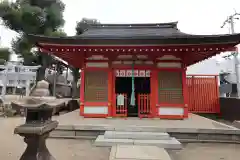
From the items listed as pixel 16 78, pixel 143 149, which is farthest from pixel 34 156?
pixel 16 78

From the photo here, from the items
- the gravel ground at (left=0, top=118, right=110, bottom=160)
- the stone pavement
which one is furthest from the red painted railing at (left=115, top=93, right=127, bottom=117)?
the gravel ground at (left=0, top=118, right=110, bottom=160)

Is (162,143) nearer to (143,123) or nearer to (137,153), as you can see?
(137,153)

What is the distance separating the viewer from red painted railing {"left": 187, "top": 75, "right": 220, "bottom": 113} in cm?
1069

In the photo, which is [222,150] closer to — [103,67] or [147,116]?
[147,116]

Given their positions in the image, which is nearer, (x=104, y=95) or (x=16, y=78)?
(x=104, y=95)

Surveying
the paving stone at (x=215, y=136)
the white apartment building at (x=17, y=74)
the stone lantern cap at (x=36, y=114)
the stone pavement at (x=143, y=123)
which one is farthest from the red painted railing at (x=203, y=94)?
the white apartment building at (x=17, y=74)

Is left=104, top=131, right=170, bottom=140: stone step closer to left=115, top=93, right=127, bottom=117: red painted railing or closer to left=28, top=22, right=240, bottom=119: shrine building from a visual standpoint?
left=28, top=22, right=240, bottom=119: shrine building

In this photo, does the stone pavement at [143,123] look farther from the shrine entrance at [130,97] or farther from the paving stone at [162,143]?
the shrine entrance at [130,97]

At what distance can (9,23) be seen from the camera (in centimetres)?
1958

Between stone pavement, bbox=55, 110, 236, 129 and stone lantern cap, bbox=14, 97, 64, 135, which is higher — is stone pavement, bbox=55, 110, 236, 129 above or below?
below

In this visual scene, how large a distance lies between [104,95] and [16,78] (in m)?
8.65

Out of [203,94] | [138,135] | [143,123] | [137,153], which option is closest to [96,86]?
[143,123]

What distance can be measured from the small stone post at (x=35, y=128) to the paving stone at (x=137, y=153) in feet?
5.25

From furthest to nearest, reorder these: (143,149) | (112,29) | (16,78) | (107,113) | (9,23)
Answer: (9,23), (16,78), (112,29), (107,113), (143,149)
